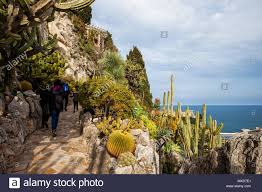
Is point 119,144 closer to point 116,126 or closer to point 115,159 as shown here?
point 115,159

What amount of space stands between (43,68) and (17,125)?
10878mm

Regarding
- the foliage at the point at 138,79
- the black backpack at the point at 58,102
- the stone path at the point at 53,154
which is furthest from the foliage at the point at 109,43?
the black backpack at the point at 58,102

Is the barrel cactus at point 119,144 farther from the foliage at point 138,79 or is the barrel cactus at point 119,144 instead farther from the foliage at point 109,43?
Result: the foliage at point 109,43

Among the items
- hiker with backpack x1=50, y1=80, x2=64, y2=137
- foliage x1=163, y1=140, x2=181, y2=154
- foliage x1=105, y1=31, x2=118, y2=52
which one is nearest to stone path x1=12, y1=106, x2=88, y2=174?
hiker with backpack x1=50, y1=80, x2=64, y2=137

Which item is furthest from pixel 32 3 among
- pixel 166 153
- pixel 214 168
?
pixel 166 153

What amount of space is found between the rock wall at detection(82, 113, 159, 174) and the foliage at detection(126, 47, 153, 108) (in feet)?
83.7

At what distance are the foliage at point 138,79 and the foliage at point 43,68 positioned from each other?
48.6ft

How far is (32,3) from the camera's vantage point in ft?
24.2

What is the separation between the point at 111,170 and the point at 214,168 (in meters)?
2.63

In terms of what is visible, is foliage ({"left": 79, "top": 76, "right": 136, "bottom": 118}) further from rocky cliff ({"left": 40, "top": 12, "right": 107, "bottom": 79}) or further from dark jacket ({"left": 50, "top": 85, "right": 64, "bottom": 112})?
rocky cliff ({"left": 40, "top": 12, "right": 107, "bottom": 79})

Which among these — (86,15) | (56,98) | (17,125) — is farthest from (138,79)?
(17,125)

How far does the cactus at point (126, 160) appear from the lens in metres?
7.16

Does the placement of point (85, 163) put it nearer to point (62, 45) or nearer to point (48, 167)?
point (48, 167)

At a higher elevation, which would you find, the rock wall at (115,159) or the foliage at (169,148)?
the rock wall at (115,159)
